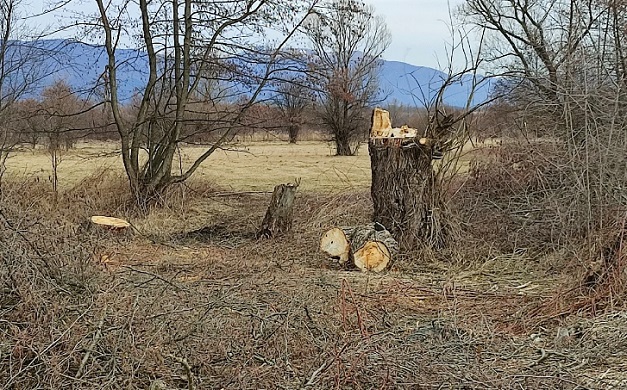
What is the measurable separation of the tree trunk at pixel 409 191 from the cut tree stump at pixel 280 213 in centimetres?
166

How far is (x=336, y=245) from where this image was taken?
8.09 m

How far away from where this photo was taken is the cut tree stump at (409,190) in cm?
837

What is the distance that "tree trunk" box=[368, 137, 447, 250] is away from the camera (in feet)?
27.5

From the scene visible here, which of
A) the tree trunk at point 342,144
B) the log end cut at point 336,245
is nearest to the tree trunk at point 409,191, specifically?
the log end cut at point 336,245

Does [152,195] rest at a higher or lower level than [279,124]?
lower

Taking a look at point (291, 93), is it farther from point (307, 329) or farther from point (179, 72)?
point (307, 329)

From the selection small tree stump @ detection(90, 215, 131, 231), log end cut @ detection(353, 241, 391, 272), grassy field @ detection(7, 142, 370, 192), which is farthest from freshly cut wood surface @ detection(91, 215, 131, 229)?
log end cut @ detection(353, 241, 391, 272)

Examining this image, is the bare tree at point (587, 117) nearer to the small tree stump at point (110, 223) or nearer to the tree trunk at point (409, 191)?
the tree trunk at point (409, 191)

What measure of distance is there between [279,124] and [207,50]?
6.42 ft

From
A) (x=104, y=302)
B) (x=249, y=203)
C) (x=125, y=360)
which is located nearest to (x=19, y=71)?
(x=249, y=203)

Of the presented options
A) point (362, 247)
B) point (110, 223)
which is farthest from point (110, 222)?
→ point (362, 247)

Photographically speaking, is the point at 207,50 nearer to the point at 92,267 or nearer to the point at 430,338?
the point at 92,267

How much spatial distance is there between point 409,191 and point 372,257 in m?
1.08

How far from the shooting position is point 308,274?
24.5 feet
